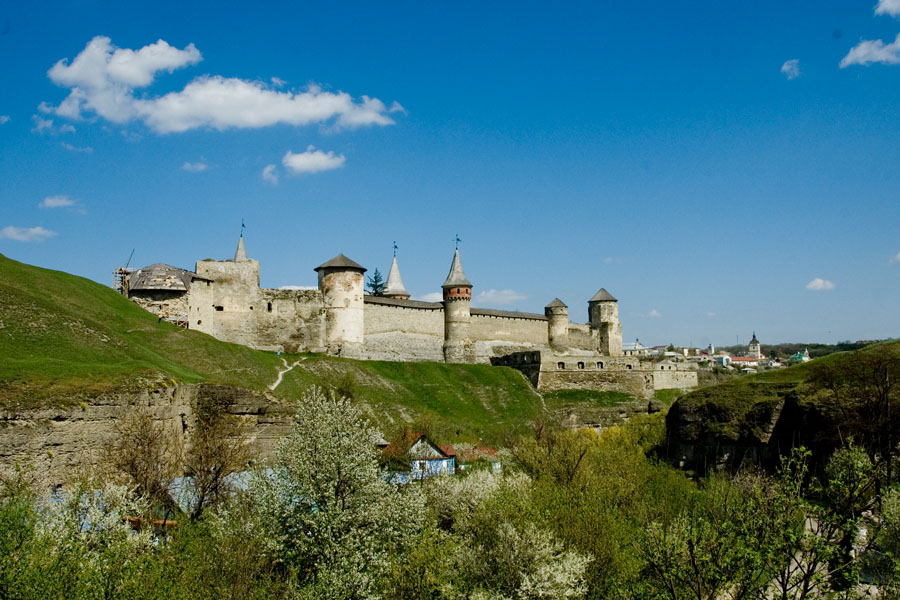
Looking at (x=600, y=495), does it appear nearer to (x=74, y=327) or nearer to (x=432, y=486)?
(x=432, y=486)

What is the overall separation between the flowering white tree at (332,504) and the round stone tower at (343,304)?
37.8 meters

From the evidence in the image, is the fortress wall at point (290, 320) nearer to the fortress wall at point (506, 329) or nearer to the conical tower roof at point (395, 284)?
the fortress wall at point (506, 329)

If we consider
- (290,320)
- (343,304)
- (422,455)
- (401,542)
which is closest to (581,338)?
(343,304)

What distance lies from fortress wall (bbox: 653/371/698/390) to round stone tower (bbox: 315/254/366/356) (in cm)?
3726

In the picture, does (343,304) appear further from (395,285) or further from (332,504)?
(332,504)

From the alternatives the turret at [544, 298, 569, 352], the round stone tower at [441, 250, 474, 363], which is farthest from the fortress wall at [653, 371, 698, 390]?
the round stone tower at [441, 250, 474, 363]

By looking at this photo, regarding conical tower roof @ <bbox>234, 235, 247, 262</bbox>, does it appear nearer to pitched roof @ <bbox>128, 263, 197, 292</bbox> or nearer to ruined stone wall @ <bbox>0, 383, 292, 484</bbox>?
pitched roof @ <bbox>128, 263, 197, 292</bbox>

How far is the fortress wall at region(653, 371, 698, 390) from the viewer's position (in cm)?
8056

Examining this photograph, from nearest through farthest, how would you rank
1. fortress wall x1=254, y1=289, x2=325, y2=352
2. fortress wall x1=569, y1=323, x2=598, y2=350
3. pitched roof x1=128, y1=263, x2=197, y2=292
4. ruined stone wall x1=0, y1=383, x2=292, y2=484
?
ruined stone wall x1=0, y1=383, x2=292, y2=484 < pitched roof x1=128, y1=263, x2=197, y2=292 < fortress wall x1=254, y1=289, x2=325, y2=352 < fortress wall x1=569, y1=323, x2=598, y2=350

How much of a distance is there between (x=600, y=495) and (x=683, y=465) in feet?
63.3

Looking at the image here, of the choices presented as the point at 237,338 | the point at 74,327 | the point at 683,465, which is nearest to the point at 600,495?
the point at 683,465

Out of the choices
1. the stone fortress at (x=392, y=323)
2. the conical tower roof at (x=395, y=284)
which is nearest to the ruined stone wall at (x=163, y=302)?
the stone fortress at (x=392, y=323)

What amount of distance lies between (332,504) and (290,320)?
40302mm

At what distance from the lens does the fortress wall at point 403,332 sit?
216ft
